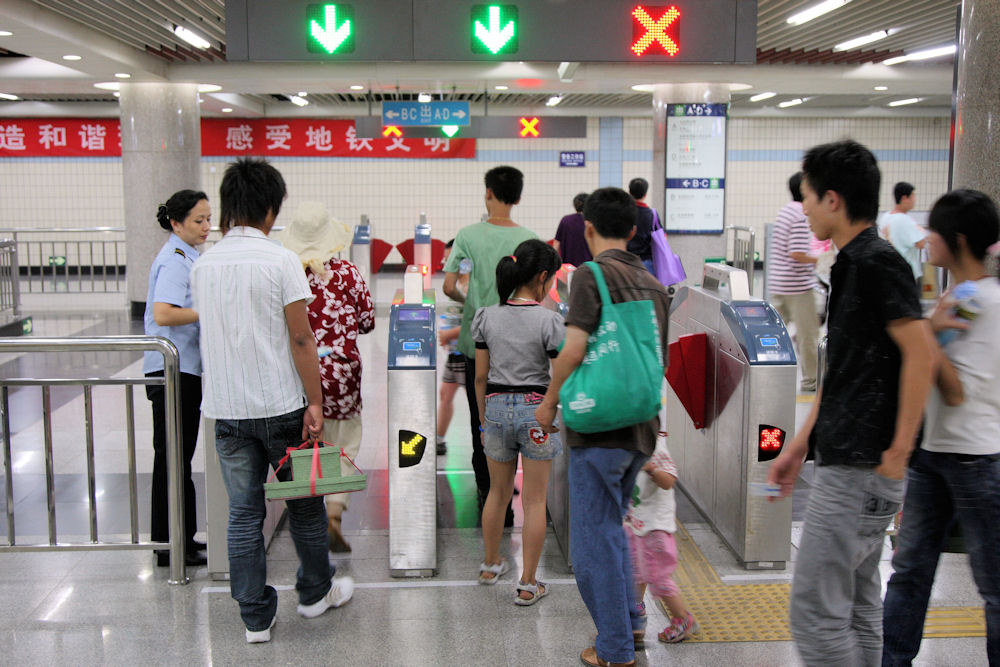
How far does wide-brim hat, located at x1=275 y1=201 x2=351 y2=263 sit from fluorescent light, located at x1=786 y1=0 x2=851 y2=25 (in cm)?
528

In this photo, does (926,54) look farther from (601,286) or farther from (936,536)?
(601,286)

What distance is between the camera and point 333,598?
11.1 ft

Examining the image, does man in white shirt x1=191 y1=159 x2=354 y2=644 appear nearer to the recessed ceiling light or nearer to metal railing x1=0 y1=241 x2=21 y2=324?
metal railing x1=0 y1=241 x2=21 y2=324

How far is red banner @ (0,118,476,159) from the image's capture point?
1584 cm

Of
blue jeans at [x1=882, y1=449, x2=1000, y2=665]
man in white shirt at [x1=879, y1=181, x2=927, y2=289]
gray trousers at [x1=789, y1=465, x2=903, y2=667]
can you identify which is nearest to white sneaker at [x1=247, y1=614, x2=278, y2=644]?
gray trousers at [x1=789, y1=465, x2=903, y2=667]

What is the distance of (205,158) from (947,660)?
50.7ft

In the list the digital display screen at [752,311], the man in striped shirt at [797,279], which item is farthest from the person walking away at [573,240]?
the digital display screen at [752,311]

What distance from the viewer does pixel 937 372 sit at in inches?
92.8

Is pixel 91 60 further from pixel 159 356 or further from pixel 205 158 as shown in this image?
pixel 205 158

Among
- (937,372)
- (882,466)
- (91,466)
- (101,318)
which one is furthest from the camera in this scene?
(101,318)

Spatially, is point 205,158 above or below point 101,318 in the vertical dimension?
above

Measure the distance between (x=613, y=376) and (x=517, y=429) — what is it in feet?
2.67

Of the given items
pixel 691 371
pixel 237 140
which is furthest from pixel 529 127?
pixel 691 371

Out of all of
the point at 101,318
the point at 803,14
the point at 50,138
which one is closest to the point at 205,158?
the point at 50,138
